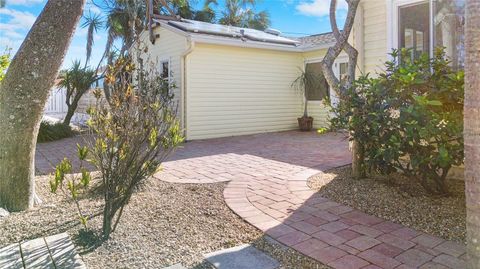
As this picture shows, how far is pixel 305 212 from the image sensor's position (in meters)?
3.79

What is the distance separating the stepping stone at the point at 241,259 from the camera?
265 cm

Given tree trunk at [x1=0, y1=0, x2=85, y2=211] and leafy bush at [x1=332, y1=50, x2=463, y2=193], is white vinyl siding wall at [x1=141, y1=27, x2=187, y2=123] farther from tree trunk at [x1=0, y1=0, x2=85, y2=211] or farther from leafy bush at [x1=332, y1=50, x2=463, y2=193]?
leafy bush at [x1=332, y1=50, x2=463, y2=193]

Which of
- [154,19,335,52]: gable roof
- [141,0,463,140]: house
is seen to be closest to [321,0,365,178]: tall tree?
[141,0,463,140]: house

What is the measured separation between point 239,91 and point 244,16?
14809mm

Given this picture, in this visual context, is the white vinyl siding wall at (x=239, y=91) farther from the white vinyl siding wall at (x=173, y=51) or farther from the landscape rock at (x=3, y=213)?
the landscape rock at (x=3, y=213)

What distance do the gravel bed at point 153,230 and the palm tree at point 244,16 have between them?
20.8 meters

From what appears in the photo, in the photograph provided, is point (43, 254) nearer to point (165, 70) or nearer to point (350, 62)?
point (350, 62)

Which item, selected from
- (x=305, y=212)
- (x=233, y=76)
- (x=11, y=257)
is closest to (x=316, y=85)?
(x=233, y=76)

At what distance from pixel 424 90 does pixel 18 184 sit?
4525mm

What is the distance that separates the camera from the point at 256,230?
3.33 m

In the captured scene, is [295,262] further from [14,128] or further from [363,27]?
[363,27]

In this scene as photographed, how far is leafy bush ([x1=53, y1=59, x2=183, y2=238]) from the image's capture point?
123 inches

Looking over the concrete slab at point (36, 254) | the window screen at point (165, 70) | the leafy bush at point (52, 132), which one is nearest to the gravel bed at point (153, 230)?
the concrete slab at point (36, 254)

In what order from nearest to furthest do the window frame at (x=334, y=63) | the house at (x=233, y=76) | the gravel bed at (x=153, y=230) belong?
the gravel bed at (x=153, y=230)
the house at (x=233, y=76)
the window frame at (x=334, y=63)
